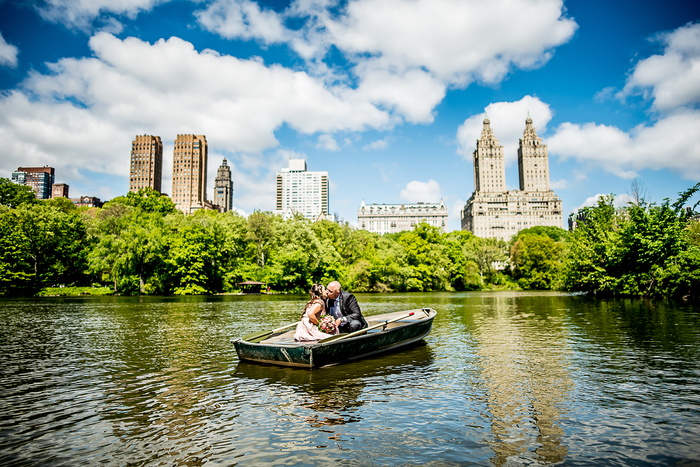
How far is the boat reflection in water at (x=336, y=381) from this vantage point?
7.77 m

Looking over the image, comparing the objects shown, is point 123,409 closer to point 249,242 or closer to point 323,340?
point 323,340

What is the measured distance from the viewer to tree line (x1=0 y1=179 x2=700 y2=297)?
38.8 meters

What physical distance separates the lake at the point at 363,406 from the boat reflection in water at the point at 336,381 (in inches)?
1.5

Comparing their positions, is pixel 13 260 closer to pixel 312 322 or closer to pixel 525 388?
pixel 312 322

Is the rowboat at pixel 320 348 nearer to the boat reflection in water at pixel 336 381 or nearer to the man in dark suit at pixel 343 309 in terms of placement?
the boat reflection in water at pixel 336 381

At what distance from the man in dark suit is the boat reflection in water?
41.7 inches

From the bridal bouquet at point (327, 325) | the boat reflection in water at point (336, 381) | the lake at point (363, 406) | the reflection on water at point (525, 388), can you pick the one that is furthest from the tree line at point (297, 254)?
the bridal bouquet at point (327, 325)

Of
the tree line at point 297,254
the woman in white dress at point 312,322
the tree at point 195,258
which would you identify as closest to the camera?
the woman in white dress at point 312,322

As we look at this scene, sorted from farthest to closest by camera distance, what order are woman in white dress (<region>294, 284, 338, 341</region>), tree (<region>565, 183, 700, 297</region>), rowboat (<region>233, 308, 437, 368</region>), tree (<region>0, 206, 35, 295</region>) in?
tree (<region>0, 206, 35, 295</region>) < tree (<region>565, 183, 700, 297</region>) < woman in white dress (<region>294, 284, 338, 341</region>) < rowboat (<region>233, 308, 437, 368</region>)

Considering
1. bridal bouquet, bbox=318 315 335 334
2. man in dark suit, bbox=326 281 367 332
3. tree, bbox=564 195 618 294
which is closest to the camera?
bridal bouquet, bbox=318 315 335 334

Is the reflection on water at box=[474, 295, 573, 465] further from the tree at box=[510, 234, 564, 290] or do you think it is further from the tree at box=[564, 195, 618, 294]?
the tree at box=[510, 234, 564, 290]

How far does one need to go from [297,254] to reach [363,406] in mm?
53769

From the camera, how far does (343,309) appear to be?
1305cm

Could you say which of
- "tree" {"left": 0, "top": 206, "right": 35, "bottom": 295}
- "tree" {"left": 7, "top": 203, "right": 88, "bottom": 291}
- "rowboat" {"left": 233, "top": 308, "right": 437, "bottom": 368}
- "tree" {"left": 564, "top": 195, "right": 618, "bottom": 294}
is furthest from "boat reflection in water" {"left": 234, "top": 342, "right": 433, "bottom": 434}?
"tree" {"left": 7, "top": 203, "right": 88, "bottom": 291}
